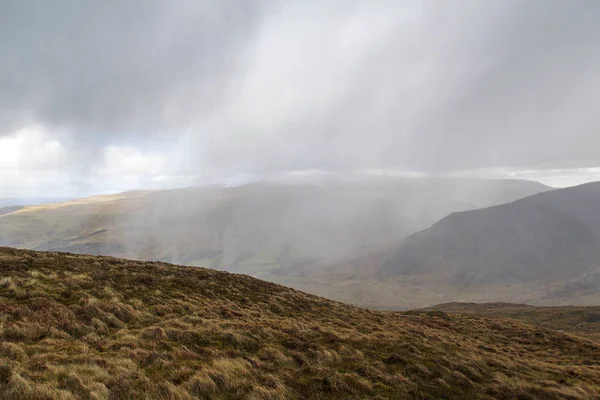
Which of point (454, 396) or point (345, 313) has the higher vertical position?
point (454, 396)

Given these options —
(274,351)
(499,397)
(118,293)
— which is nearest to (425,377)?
(499,397)

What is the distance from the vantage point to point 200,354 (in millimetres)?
11898

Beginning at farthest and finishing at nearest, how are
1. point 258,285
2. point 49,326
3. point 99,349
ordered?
1. point 258,285
2. point 49,326
3. point 99,349

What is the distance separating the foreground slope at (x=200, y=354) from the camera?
29.5 ft

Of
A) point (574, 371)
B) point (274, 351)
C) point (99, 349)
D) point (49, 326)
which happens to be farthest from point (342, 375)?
point (574, 371)

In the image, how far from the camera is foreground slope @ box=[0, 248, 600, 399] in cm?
898

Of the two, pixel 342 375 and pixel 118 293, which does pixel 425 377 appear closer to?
pixel 342 375

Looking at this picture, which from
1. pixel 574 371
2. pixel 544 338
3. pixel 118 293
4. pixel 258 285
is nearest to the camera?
pixel 574 371

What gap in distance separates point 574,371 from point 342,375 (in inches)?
595

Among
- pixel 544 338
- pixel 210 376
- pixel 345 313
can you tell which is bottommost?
pixel 544 338

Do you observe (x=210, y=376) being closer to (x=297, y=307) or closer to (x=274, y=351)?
(x=274, y=351)

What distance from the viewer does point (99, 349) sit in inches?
452

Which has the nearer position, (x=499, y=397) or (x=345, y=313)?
(x=499, y=397)

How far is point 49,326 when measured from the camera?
12.6m
